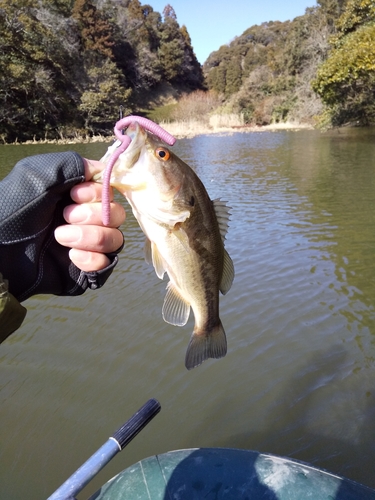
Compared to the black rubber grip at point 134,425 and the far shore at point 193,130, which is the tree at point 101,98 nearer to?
the far shore at point 193,130

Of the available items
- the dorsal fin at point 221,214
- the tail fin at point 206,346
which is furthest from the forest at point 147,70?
the tail fin at point 206,346

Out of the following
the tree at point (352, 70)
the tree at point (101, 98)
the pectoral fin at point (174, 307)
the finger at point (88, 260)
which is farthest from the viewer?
the tree at point (101, 98)


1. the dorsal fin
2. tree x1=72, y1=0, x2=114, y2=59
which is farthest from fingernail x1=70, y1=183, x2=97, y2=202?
tree x1=72, y1=0, x2=114, y2=59

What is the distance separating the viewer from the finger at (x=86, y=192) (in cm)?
181

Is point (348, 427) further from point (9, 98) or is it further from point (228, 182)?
point (9, 98)

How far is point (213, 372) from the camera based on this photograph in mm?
4520

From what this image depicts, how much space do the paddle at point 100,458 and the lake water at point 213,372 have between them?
1.90 m

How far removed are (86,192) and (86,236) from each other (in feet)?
0.66

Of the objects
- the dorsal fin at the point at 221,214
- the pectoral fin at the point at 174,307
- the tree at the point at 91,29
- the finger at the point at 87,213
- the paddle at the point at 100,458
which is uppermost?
the tree at the point at 91,29

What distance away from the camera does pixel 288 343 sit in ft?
16.3

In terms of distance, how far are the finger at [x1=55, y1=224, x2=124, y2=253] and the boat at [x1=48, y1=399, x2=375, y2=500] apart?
1.40 meters

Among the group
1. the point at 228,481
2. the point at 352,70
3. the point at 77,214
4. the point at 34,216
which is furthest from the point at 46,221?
the point at 352,70

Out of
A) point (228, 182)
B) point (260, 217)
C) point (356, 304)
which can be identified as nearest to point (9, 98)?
point (228, 182)

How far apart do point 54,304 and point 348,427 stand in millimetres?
4320
